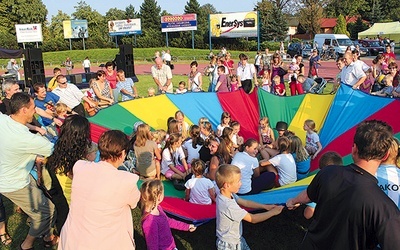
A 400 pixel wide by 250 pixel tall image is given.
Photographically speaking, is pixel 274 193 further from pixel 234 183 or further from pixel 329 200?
pixel 329 200

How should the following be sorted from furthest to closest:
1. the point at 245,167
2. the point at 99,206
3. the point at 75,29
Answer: the point at 75,29
the point at 245,167
the point at 99,206

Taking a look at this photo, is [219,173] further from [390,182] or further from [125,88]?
[125,88]

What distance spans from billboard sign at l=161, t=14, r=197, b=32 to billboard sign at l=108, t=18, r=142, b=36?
3726 millimetres

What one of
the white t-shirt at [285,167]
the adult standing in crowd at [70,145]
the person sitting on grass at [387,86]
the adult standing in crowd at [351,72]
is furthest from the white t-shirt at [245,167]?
the person sitting on grass at [387,86]

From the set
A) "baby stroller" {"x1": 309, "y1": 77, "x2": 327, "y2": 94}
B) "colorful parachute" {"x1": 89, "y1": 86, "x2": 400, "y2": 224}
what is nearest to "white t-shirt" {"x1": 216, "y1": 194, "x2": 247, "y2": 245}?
"colorful parachute" {"x1": 89, "y1": 86, "x2": 400, "y2": 224}

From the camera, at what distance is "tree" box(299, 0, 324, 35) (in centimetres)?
4075

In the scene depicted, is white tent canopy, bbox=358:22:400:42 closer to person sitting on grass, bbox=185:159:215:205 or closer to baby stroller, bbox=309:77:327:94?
baby stroller, bbox=309:77:327:94

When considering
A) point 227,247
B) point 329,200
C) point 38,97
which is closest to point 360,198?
point 329,200

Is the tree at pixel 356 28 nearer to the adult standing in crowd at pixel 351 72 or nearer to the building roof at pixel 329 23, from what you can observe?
the building roof at pixel 329 23

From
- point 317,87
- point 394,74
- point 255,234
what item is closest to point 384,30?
point 317,87

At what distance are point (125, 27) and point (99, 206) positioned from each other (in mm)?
34481

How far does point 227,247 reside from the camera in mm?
2818

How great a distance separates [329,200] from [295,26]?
59.3 meters

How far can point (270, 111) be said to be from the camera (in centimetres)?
651
